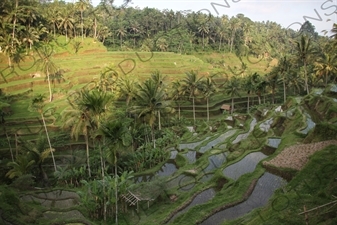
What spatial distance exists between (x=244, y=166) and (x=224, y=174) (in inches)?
55.5

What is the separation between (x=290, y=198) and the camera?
9578 mm

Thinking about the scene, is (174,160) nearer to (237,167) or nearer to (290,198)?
(237,167)

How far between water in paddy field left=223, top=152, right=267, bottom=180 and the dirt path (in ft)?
5.90

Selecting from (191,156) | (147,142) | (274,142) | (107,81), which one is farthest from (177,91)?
(274,142)

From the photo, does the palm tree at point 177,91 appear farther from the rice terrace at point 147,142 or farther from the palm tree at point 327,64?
the palm tree at point 327,64

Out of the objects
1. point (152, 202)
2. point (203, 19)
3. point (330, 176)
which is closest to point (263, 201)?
point (330, 176)

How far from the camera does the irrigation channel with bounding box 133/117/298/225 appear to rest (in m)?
12.6

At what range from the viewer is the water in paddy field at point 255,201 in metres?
12.3

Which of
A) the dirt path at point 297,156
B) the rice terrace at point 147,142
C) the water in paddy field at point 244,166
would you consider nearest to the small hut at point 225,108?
the rice terrace at point 147,142

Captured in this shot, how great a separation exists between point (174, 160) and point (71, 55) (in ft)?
110

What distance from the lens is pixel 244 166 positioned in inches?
668

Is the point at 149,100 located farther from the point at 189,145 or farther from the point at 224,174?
the point at 224,174

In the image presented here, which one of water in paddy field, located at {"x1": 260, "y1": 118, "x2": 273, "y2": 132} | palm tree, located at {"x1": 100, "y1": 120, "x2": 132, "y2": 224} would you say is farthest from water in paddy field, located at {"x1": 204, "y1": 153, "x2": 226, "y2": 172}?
palm tree, located at {"x1": 100, "y1": 120, "x2": 132, "y2": 224}

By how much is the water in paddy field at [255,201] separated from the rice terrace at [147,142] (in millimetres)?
45
